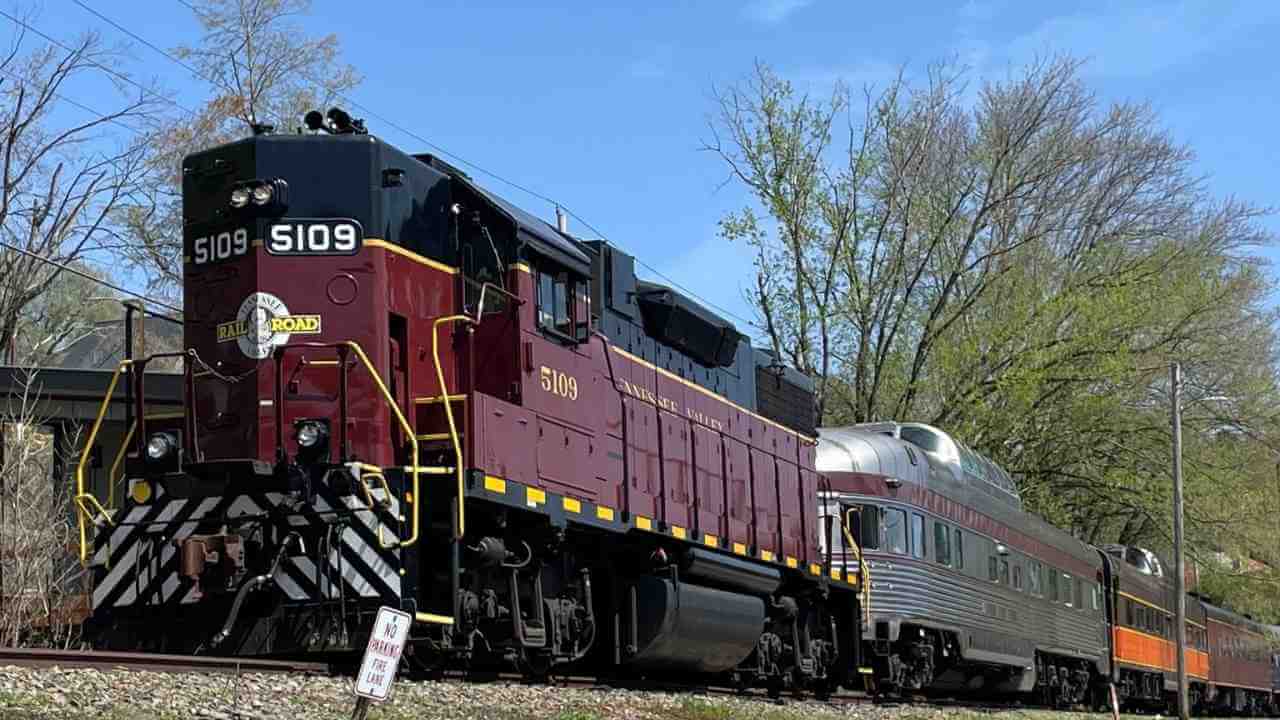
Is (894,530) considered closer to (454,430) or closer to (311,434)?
(454,430)

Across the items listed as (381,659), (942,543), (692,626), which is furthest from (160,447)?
(942,543)

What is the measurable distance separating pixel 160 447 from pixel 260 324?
118 cm

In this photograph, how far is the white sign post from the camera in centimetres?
842

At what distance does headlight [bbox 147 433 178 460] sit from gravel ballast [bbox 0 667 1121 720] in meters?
2.14

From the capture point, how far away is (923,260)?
34.5 meters

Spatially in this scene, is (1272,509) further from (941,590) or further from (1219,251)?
(941,590)

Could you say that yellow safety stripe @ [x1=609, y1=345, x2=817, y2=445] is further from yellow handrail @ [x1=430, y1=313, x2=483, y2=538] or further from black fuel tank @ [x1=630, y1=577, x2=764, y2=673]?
yellow handrail @ [x1=430, y1=313, x2=483, y2=538]

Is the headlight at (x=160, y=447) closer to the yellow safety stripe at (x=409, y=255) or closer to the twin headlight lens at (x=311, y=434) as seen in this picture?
the twin headlight lens at (x=311, y=434)

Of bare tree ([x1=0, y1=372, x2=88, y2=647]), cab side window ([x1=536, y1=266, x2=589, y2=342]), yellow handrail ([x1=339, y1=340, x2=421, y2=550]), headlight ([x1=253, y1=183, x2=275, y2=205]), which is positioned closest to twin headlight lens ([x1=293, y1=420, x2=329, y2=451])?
yellow handrail ([x1=339, y1=340, x2=421, y2=550])

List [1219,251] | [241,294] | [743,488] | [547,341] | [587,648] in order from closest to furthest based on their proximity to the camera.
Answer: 1. [241,294]
2. [547,341]
3. [587,648]
4. [743,488]
5. [1219,251]

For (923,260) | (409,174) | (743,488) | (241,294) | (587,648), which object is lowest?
(587,648)

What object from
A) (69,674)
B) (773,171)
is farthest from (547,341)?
(773,171)

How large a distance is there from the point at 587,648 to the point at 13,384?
1056 cm

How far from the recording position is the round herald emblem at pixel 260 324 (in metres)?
11.4
